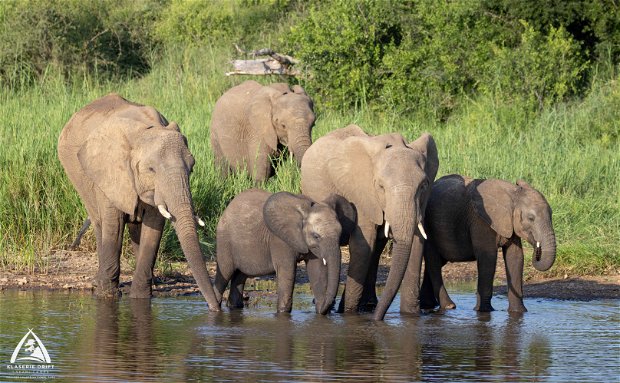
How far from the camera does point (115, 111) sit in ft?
31.7

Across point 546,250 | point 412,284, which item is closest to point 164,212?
point 412,284

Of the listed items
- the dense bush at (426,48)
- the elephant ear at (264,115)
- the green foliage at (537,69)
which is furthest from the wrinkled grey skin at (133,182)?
the green foliage at (537,69)

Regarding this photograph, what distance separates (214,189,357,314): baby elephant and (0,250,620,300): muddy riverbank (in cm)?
87

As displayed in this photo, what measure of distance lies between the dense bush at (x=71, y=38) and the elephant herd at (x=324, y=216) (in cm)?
835

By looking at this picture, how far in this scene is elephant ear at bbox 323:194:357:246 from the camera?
348 inches

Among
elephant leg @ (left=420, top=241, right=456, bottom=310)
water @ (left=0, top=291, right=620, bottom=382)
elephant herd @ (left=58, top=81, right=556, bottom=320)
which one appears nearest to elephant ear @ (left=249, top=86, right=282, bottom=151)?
elephant herd @ (left=58, top=81, right=556, bottom=320)

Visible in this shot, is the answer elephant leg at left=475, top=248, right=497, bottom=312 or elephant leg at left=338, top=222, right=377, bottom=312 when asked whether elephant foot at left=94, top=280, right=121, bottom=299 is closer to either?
elephant leg at left=338, top=222, right=377, bottom=312

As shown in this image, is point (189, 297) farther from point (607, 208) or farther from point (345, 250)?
point (607, 208)

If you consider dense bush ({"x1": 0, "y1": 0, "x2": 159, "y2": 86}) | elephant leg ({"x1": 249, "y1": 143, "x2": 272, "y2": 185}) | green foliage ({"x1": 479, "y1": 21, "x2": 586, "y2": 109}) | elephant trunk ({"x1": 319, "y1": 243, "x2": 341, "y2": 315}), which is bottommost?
elephant trunk ({"x1": 319, "y1": 243, "x2": 341, "y2": 315})

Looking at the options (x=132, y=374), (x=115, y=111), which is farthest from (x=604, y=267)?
(x=132, y=374)

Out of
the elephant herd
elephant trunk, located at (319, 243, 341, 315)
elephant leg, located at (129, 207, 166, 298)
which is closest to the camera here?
elephant trunk, located at (319, 243, 341, 315)

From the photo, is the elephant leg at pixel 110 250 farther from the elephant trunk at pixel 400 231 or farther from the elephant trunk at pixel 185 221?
the elephant trunk at pixel 400 231

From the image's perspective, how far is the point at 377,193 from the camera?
867 centimetres

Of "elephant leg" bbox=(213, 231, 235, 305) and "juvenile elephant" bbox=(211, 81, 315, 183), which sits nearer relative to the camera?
"elephant leg" bbox=(213, 231, 235, 305)
